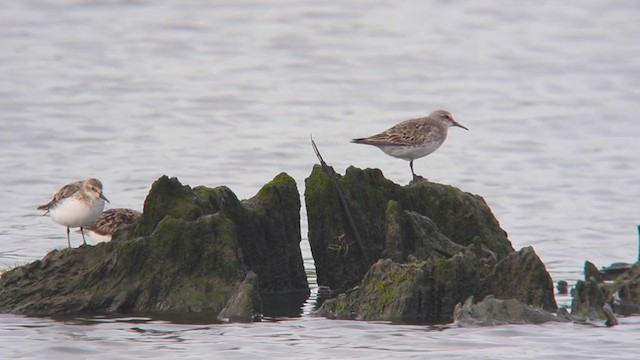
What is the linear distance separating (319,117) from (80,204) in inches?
626

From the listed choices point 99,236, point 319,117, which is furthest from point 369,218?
point 319,117

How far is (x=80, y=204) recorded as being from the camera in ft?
56.4

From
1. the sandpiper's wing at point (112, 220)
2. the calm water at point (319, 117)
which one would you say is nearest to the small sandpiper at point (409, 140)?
the calm water at point (319, 117)

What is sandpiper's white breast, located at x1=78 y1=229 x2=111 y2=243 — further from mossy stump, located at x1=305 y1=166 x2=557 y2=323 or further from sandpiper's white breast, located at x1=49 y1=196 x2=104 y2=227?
mossy stump, located at x1=305 y1=166 x2=557 y2=323

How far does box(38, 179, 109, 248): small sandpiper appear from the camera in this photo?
17203 millimetres

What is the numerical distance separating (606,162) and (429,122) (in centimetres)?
751

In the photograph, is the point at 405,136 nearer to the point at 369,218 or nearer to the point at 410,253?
the point at 369,218

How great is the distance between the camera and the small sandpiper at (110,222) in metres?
17.6

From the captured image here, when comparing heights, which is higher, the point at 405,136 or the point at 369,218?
the point at 405,136

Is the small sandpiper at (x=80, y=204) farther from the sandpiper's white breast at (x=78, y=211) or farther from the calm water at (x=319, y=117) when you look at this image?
the calm water at (x=319, y=117)

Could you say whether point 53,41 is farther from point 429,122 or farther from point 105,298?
point 105,298

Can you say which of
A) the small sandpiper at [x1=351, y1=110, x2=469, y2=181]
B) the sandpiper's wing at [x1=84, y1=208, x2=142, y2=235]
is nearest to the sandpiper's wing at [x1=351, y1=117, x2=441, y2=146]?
the small sandpiper at [x1=351, y1=110, x2=469, y2=181]

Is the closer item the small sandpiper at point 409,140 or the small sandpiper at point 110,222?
the small sandpiper at point 110,222

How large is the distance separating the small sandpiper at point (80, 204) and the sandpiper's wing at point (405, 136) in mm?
4949
